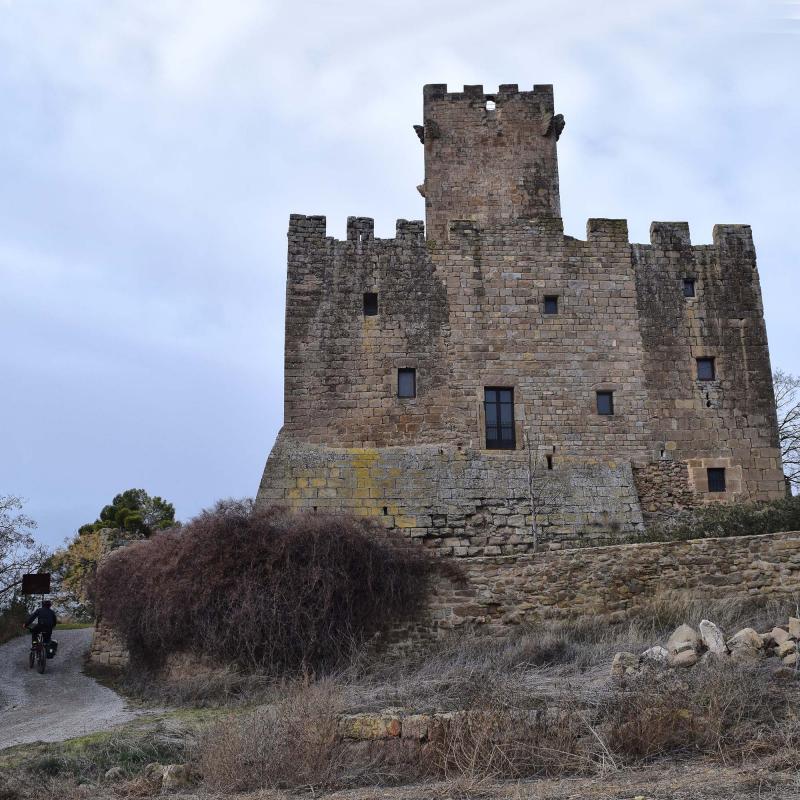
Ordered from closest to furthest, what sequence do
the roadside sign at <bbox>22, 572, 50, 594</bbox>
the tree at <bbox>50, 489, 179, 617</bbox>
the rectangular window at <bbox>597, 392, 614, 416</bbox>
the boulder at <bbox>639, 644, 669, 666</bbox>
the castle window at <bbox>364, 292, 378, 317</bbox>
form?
1. the boulder at <bbox>639, 644, 669, 666</bbox>
2. the roadside sign at <bbox>22, 572, 50, 594</bbox>
3. the rectangular window at <bbox>597, 392, 614, 416</bbox>
4. the castle window at <bbox>364, 292, 378, 317</bbox>
5. the tree at <bbox>50, 489, 179, 617</bbox>

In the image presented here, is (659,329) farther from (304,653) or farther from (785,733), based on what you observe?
(785,733)

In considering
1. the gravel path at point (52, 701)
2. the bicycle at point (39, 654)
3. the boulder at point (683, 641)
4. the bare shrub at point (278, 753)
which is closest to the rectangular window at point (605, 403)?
the boulder at point (683, 641)

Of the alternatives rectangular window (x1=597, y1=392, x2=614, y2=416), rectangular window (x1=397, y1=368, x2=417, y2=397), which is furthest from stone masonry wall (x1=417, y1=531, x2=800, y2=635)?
rectangular window (x1=397, y1=368, x2=417, y2=397)

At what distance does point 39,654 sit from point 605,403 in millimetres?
11975

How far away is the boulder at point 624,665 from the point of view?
9.52 meters

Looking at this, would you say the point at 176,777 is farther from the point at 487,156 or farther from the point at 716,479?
the point at 487,156

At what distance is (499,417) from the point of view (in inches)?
693

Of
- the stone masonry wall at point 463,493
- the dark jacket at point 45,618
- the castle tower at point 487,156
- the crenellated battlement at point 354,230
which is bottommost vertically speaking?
the dark jacket at point 45,618

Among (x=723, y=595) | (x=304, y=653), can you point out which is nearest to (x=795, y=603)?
(x=723, y=595)

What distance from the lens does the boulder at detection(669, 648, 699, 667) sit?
9508 millimetres

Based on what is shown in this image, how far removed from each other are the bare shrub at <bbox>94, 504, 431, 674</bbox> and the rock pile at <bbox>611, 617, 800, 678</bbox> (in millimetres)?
4583

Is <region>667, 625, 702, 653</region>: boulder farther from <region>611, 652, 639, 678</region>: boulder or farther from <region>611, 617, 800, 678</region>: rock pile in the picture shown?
<region>611, 652, 639, 678</region>: boulder

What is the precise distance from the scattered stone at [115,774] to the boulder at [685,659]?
596 centimetres

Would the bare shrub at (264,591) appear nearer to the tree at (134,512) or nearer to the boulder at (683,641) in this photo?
the boulder at (683,641)
